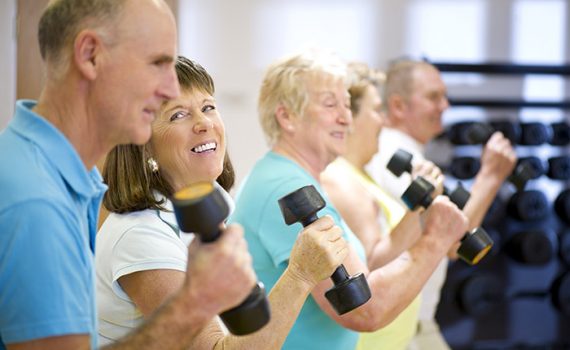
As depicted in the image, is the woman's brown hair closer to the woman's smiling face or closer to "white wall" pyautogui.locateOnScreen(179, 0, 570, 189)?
the woman's smiling face

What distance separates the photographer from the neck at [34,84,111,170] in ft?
3.37

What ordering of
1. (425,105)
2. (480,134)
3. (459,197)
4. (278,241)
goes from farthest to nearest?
(425,105)
(480,134)
(459,197)
(278,241)

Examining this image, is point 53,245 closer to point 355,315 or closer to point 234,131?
point 355,315

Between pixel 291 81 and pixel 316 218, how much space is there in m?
0.62

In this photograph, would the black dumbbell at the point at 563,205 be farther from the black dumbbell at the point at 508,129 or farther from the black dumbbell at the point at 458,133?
the black dumbbell at the point at 458,133

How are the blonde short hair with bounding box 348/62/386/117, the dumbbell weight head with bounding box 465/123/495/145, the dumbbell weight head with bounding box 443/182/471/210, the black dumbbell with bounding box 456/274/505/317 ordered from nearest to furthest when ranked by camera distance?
the dumbbell weight head with bounding box 443/182/471/210, the blonde short hair with bounding box 348/62/386/117, the dumbbell weight head with bounding box 465/123/495/145, the black dumbbell with bounding box 456/274/505/317

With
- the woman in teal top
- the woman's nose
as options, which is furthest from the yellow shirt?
the woman's nose

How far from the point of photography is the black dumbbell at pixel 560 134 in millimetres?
4098

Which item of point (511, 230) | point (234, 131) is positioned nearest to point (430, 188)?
point (234, 131)

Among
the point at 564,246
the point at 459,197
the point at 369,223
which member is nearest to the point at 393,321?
the point at 369,223

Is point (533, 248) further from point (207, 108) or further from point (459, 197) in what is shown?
point (207, 108)

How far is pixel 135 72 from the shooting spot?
1.02 metres

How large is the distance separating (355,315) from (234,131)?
6.59 ft

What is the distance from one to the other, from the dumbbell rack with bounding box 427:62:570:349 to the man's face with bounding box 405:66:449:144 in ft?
2.26
